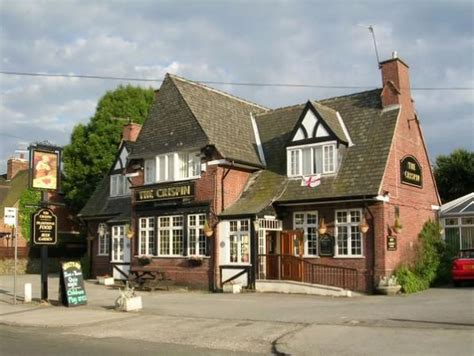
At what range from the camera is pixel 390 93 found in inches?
992

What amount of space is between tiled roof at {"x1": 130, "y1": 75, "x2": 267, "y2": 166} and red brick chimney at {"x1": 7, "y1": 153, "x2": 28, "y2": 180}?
26080 millimetres

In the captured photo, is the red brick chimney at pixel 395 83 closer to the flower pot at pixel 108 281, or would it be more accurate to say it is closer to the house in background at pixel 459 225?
the house in background at pixel 459 225

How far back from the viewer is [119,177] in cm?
3462

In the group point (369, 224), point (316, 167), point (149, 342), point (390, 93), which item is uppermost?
point (390, 93)

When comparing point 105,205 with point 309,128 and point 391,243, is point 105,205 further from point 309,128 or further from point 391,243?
point 391,243

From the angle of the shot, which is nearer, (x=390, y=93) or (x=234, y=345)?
(x=234, y=345)

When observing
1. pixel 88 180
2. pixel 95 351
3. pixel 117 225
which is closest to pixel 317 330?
pixel 95 351

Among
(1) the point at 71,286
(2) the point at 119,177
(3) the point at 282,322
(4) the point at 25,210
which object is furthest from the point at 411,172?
(4) the point at 25,210

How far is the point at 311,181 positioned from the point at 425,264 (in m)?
5.91

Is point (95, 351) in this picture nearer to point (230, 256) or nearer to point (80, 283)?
point (80, 283)

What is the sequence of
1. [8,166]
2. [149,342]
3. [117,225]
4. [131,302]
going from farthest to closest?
1. [8,166]
2. [117,225]
3. [131,302]
4. [149,342]

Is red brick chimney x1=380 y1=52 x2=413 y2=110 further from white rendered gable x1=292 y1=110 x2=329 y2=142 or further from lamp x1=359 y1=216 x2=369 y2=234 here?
lamp x1=359 y1=216 x2=369 y2=234

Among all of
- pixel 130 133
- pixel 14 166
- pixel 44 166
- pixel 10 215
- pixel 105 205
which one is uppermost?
pixel 130 133

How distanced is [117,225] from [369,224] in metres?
14.5
